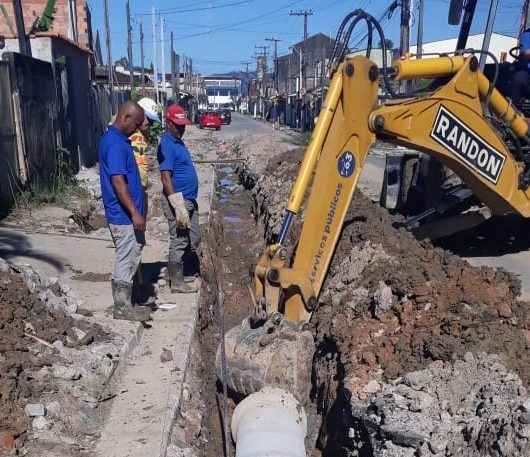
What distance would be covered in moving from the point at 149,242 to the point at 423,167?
13.3ft

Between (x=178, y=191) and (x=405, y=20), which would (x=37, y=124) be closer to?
(x=178, y=191)

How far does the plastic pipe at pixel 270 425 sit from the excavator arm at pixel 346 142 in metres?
0.74

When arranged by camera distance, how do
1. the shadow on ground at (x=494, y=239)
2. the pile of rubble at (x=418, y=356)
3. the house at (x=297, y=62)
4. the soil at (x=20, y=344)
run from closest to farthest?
the pile of rubble at (x=418, y=356)
the soil at (x=20, y=344)
the shadow on ground at (x=494, y=239)
the house at (x=297, y=62)

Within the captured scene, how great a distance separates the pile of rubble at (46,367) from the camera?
13.4 ft

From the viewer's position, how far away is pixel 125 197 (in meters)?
5.59

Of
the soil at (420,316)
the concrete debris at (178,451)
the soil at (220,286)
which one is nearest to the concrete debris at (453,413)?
the soil at (420,316)

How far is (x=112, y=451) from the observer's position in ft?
13.5

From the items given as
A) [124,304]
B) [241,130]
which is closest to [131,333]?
[124,304]

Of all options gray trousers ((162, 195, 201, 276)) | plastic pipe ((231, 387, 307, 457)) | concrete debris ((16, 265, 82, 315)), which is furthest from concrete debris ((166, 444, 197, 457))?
gray trousers ((162, 195, 201, 276))

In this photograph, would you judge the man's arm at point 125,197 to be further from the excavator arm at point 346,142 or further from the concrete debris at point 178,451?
the concrete debris at point 178,451

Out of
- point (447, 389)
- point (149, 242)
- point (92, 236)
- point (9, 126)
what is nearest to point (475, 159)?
point (447, 389)

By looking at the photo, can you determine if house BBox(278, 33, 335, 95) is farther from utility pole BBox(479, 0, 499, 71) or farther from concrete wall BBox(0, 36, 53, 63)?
utility pole BBox(479, 0, 499, 71)

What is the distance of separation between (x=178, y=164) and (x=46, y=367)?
2.76 meters

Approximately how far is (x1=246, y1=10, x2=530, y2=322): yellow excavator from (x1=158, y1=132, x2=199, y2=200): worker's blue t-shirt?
166 cm
